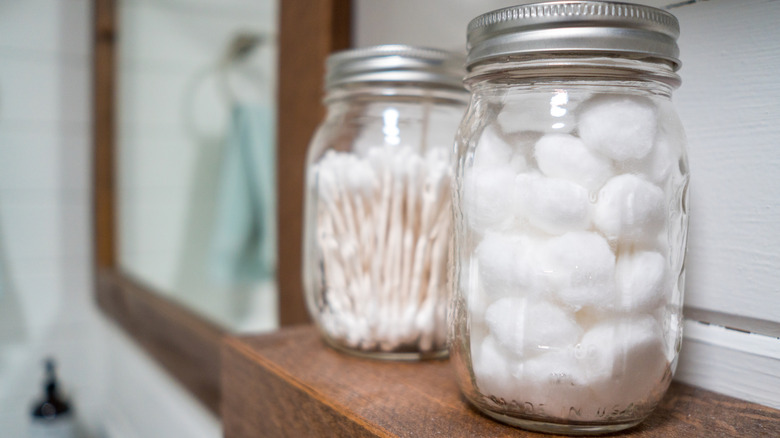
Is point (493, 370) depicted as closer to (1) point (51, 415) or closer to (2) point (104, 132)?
(1) point (51, 415)

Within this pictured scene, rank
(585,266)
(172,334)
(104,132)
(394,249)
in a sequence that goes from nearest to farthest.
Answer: (585,266) → (394,249) → (172,334) → (104,132)

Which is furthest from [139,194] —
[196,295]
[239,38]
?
[239,38]

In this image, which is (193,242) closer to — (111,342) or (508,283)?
(111,342)

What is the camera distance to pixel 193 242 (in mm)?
1086

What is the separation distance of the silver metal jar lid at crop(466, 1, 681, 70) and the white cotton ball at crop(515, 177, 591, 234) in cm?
5

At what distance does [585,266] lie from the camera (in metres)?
0.21

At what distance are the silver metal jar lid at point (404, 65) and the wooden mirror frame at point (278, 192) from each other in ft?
0.56

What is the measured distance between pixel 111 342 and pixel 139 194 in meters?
0.35

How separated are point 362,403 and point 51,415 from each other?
1.03 metres

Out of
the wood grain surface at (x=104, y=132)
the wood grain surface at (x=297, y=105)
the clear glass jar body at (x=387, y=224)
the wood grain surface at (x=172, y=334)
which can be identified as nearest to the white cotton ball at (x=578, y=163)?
the clear glass jar body at (x=387, y=224)

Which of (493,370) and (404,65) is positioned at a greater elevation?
(404,65)

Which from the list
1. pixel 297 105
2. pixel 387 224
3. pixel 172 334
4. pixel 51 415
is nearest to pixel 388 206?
pixel 387 224

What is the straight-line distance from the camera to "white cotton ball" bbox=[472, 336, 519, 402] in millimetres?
226

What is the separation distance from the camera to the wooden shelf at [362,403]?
236 millimetres
